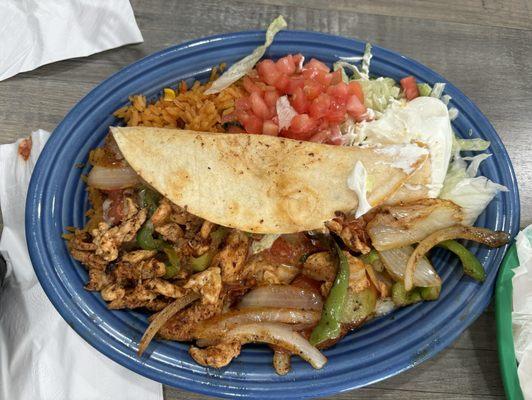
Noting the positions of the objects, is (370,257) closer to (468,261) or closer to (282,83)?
(468,261)

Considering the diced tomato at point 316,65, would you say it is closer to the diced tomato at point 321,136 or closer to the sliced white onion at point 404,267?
the diced tomato at point 321,136

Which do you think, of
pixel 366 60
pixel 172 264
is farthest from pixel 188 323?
pixel 366 60

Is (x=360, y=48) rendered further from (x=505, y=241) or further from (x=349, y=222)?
A: (x=505, y=241)

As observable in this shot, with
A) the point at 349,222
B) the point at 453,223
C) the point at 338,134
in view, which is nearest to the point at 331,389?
the point at 349,222

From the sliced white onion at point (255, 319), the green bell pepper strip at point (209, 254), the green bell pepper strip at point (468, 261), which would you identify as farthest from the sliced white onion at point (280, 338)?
the green bell pepper strip at point (468, 261)

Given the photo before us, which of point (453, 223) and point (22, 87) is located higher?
point (22, 87)

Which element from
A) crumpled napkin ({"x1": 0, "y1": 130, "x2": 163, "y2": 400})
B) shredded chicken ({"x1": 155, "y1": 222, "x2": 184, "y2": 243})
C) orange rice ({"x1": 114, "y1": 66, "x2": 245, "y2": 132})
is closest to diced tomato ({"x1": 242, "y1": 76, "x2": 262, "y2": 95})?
orange rice ({"x1": 114, "y1": 66, "x2": 245, "y2": 132})

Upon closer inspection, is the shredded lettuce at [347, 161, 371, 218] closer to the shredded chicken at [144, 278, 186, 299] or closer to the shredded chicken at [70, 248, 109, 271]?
the shredded chicken at [144, 278, 186, 299]
